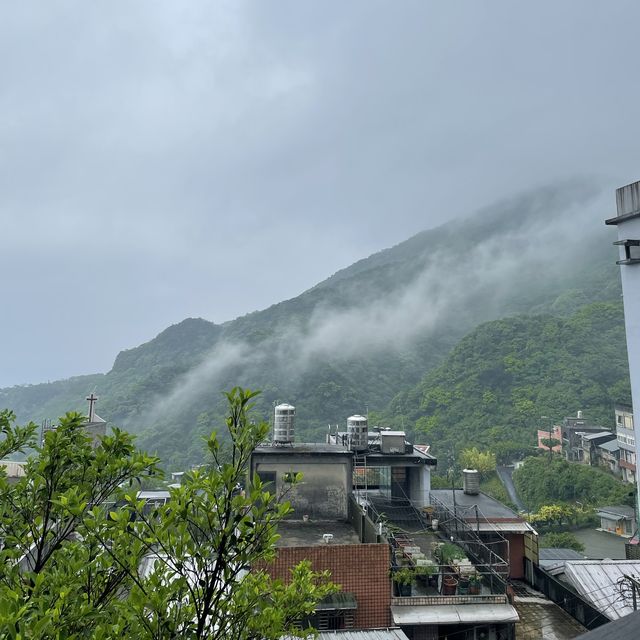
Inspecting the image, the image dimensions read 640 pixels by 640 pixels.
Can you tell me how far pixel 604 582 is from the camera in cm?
1836

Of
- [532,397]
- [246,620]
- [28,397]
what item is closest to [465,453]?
[532,397]

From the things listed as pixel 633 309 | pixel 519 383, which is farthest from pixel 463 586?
pixel 519 383

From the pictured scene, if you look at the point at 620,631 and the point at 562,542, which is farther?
the point at 562,542

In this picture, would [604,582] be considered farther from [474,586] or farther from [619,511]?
[619,511]

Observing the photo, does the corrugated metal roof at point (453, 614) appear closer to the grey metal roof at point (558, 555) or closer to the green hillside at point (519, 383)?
the grey metal roof at point (558, 555)

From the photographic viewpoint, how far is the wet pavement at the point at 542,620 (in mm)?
15875

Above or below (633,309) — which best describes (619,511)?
below

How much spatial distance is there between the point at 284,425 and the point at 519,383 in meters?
66.3

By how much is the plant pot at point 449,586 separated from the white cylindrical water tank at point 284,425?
33.3 ft

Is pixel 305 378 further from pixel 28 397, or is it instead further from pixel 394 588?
pixel 28 397

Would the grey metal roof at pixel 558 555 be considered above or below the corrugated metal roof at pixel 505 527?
below

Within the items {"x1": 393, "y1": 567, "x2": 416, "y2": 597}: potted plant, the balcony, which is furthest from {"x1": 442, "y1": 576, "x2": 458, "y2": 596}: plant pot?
the balcony

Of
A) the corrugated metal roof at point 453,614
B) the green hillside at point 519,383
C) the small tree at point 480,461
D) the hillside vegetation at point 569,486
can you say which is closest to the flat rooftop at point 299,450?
the corrugated metal roof at point 453,614

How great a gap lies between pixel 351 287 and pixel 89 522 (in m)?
161
